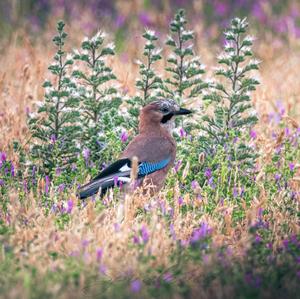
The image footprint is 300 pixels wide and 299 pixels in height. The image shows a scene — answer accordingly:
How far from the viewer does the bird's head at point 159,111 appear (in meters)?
7.35

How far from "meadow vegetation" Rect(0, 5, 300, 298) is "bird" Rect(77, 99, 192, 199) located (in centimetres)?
14

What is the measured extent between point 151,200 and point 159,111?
148 cm

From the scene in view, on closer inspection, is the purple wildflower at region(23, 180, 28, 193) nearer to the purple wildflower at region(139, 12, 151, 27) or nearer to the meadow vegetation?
the meadow vegetation

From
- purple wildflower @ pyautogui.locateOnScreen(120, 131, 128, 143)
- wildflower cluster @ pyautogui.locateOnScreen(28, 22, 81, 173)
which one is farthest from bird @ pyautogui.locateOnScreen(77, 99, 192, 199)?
wildflower cluster @ pyautogui.locateOnScreen(28, 22, 81, 173)

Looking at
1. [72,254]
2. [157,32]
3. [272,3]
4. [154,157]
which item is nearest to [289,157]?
[154,157]

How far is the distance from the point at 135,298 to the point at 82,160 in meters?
→ 2.67

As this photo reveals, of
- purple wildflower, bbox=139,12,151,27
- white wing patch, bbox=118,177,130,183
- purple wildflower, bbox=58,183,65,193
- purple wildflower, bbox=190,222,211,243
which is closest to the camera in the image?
purple wildflower, bbox=190,222,211,243

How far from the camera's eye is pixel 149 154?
698cm

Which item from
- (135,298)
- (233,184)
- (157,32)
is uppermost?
(157,32)

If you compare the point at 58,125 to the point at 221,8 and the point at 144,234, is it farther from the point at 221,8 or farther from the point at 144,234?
the point at 221,8

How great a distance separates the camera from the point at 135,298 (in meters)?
4.44

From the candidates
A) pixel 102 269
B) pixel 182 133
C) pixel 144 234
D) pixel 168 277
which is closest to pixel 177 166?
pixel 182 133

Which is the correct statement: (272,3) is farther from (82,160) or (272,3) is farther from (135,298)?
(135,298)

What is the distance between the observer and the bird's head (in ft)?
24.1
